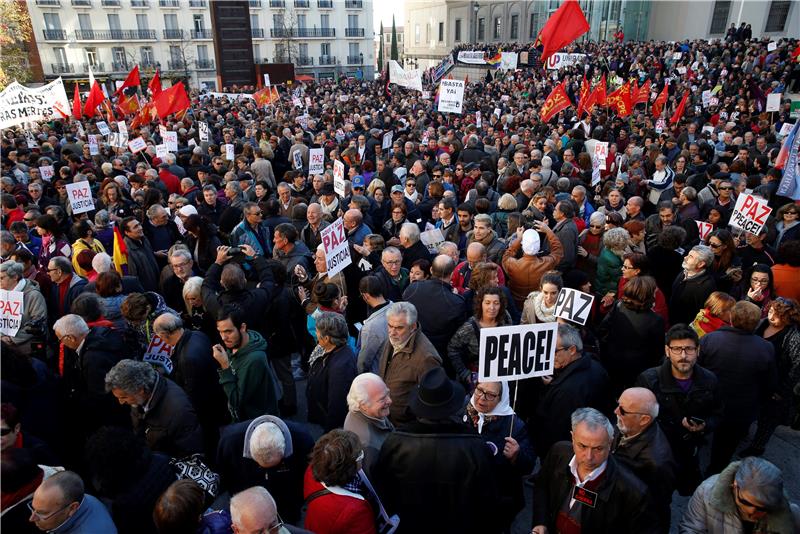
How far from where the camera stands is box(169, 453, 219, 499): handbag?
3.18 meters

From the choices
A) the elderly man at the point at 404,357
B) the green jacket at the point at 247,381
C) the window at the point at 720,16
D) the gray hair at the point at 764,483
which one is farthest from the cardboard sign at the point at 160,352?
the window at the point at 720,16

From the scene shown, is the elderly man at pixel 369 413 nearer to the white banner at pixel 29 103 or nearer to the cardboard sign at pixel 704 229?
the cardboard sign at pixel 704 229

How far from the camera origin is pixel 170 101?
15.0 m

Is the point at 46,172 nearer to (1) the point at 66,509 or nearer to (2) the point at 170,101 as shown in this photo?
(2) the point at 170,101

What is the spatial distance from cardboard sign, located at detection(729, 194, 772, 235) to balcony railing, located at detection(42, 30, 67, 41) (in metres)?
59.1

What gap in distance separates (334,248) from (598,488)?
3.19 metres

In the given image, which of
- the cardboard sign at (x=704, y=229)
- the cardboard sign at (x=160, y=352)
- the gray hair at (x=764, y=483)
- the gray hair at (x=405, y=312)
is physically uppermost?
the gray hair at (x=405, y=312)

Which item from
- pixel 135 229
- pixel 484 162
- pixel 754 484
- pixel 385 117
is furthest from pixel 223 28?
pixel 754 484

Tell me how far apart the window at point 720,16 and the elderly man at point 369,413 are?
42.8 metres

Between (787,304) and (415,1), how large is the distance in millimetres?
71307

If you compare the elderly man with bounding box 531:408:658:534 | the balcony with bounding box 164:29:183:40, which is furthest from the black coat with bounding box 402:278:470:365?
the balcony with bounding box 164:29:183:40

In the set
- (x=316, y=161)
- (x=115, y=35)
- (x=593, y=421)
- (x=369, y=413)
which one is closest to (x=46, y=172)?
(x=316, y=161)

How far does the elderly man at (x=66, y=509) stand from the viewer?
2527 mm

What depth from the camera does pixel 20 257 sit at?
17.7 feet
